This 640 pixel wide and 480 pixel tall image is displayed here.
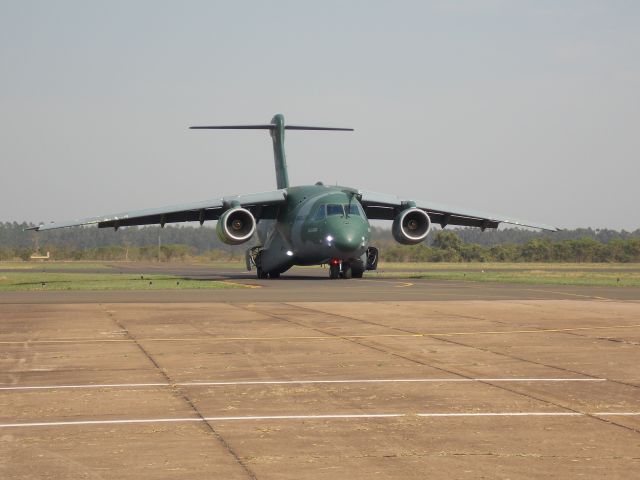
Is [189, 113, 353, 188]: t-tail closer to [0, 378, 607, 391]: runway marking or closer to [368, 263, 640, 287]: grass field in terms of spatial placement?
[368, 263, 640, 287]: grass field

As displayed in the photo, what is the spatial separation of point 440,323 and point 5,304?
11.0 metres

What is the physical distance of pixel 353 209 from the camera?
38031 millimetres

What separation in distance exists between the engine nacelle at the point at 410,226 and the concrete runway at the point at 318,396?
2018cm

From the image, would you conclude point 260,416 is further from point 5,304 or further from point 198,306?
point 5,304

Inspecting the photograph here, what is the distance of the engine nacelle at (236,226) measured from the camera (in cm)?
3841

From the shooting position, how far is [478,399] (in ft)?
31.4

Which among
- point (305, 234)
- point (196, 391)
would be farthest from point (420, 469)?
point (305, 234)

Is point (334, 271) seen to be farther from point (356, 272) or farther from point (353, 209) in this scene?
point (353, 209)

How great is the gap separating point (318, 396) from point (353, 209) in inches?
1119

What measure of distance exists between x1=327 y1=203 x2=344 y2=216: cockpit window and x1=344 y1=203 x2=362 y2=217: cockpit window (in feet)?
0.68

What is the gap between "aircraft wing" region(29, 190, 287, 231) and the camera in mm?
39275

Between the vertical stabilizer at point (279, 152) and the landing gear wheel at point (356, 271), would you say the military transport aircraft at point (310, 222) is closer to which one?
the landing gear wheel at point (356, 271)

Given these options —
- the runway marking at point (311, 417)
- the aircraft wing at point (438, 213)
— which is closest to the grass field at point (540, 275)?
the aircraft wing at point (438, 213)

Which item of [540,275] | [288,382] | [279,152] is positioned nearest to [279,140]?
[279,152]
